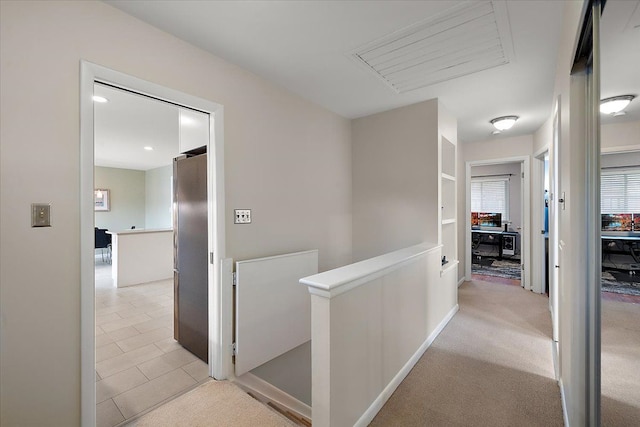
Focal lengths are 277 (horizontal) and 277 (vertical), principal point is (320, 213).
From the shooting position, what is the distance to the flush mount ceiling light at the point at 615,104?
0.87 m

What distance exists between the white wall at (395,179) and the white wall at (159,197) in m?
5.83

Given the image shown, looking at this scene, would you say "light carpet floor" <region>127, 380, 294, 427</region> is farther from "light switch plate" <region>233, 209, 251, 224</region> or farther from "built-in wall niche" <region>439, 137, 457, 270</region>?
"built-in wall niche" <region>439, 137, 457, 270</region>

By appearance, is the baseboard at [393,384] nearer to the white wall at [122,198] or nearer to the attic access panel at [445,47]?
the attic access panel at [445,47]

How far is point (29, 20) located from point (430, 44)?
2.28m

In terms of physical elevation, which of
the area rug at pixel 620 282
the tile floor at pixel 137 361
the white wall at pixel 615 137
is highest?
the white wall at pixel 615 137

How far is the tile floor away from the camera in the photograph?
6.32ft

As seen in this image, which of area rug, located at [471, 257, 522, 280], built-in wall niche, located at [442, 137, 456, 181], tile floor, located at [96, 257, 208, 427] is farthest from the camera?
area rug, located at [471, 257, 522, 280]

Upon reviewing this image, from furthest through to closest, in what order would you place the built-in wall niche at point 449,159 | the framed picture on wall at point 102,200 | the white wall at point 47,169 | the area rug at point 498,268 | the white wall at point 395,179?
the framed picture on wall at point 102,200 → the area rug at point 498,268 → the built-in wall niche at point 449,159 → the white wall at point 395,179 → the white wall at point 47,169

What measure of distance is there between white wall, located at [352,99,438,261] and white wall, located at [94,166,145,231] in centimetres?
755

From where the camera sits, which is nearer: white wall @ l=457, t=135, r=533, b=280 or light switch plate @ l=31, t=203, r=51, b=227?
light switch plate @ l=31, t=203, r=51, b=227

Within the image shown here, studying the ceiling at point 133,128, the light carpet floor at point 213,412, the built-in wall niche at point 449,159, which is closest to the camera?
the light carpet floor at point 213,412

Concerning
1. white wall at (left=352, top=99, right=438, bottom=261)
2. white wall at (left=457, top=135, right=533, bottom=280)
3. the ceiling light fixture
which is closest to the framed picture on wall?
white wall at (left=352, top=99, right=438, bottom=261)

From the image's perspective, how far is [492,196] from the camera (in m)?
7.30

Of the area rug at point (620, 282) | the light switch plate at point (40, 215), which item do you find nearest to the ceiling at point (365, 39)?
the area rug at point (620, 282)
